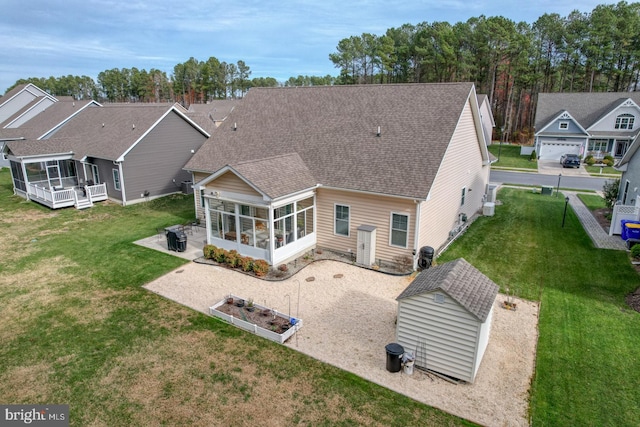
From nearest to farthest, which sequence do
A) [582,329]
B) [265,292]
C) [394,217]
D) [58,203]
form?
[582,329] → [265,292] → [394,217] → [58,203]

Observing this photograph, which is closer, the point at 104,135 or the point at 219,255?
the point at 219,255

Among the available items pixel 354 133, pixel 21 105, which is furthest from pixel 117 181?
pixel 21 105

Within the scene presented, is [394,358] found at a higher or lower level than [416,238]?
lower

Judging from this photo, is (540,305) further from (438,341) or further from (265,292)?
(265,292)

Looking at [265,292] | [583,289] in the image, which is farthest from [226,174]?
[583,289]

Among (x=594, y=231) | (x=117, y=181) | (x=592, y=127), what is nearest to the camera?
(x=594, y=231)

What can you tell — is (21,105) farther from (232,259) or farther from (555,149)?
(555,149)

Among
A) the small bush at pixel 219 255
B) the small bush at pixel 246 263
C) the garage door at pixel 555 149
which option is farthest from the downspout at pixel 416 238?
the garage door at pixel 555 149

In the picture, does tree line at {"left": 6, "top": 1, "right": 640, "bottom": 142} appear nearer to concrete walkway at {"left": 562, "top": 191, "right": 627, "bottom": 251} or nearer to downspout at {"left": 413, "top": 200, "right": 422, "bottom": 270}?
concrete walkway at {"left": 562, "top": 191, "right": 627, "bottom": 251}
